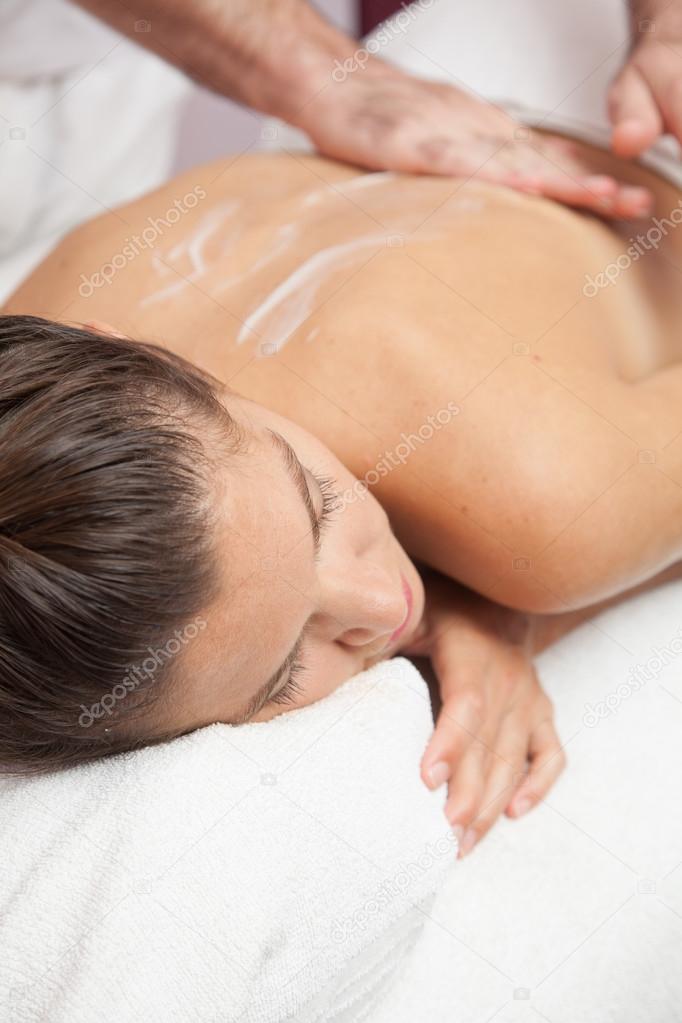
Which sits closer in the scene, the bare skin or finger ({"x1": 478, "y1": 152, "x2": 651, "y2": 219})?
the bare skin

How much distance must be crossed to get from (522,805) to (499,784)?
28 mm

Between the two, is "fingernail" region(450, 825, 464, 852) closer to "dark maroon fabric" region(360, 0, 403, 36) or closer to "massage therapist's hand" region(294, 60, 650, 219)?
"massage therapist's hand" region(294, 60, 650, 219)

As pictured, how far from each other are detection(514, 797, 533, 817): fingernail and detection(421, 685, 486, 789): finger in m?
0.07

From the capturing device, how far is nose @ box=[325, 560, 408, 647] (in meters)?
0.77

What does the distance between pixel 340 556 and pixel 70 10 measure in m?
1.08

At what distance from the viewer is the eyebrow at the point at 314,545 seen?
2.51ft

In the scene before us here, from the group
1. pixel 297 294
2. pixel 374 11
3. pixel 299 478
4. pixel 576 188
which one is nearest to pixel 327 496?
pixel 299 478

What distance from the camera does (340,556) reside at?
2.58 ft

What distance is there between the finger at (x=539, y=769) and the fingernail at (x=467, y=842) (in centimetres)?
5

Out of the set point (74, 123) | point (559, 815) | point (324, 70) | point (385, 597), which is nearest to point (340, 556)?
point (385, 597)

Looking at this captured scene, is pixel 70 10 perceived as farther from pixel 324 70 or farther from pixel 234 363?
pixel 234 363

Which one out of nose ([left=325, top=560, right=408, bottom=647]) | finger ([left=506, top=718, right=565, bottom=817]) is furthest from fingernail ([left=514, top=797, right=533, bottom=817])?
nose ([left=325, top=560, right=408, bottom=647])

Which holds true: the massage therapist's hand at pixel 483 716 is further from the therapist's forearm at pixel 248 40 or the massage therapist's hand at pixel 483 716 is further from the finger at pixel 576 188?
the therapist's forearm at pixel 248 40

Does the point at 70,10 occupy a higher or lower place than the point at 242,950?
higher
